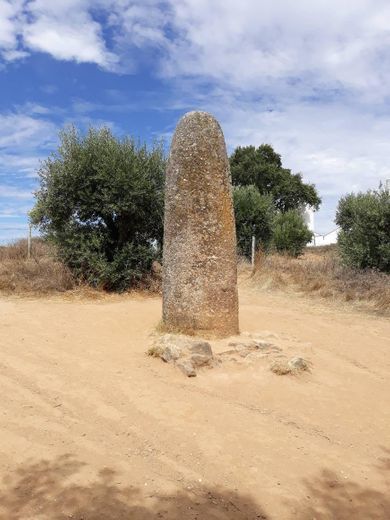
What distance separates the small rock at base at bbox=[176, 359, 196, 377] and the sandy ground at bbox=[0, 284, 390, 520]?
75 mm

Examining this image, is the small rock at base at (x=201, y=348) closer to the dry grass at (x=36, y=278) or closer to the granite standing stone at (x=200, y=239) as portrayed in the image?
the granite standing stone at (x=200, y=239)

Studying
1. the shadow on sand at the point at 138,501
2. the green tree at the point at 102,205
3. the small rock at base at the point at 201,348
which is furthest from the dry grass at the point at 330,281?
the shadow on sand at the point at 138,501

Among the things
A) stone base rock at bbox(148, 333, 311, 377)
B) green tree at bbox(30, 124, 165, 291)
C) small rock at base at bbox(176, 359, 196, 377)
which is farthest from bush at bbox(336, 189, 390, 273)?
small rock at base at bbox(176, 359, 196, 377)

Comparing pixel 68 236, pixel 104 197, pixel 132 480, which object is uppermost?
pixel 104 197

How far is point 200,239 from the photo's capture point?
21.6 feet

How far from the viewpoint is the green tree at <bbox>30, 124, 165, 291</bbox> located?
39.7 ft

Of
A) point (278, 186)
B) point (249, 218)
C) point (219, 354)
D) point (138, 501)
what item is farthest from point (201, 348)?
point (278, 186)

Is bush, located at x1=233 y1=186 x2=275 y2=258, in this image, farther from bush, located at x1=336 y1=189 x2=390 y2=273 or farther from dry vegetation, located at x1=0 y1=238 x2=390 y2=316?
bush, located at x1=336 y1=189 x2=390 y2=273

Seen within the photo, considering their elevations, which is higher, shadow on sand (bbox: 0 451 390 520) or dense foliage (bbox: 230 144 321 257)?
dense foliage (bbox: 230 144 321 257)

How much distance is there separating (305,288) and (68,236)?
6730 mm

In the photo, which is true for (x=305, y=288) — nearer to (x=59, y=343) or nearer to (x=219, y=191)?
(x=219, y=191)

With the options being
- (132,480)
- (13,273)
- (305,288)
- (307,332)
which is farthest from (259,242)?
(132,480)

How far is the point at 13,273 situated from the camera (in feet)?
41.8

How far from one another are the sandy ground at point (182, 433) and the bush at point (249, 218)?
15749 millimetres
